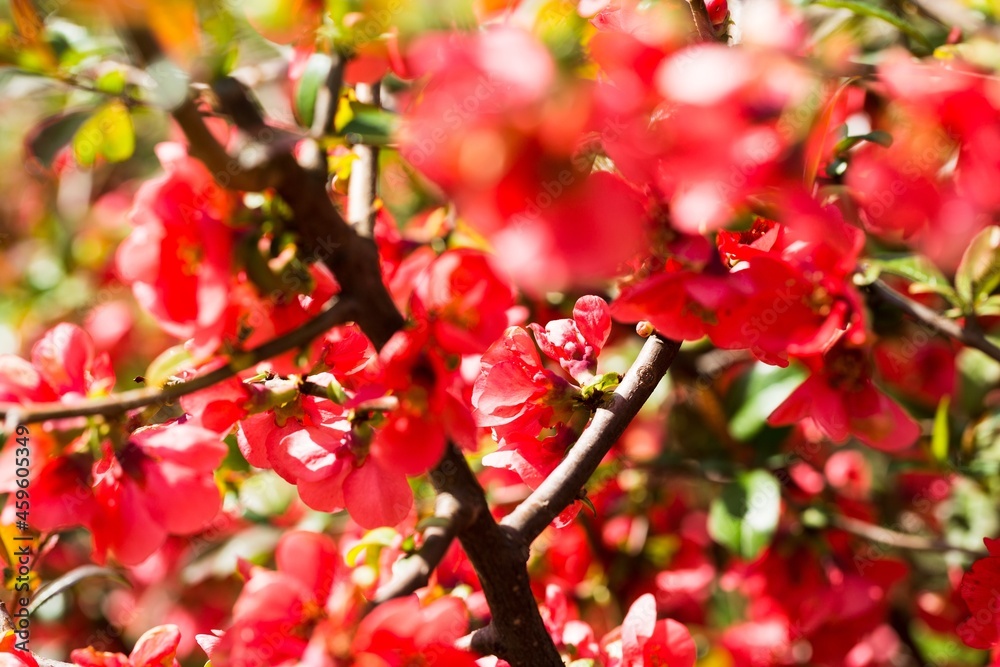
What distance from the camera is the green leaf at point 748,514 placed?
1.25 metres

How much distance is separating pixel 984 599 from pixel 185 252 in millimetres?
891

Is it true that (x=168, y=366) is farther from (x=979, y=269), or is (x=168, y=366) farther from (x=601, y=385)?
(x=979, y=269)

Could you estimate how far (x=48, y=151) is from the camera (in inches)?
27.9

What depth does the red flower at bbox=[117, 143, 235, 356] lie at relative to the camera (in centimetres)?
59

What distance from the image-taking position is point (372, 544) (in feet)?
3.10

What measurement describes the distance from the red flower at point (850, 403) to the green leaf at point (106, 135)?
71cm

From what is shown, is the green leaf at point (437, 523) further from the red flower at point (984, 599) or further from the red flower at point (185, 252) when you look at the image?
the red flower at point (984, 599)

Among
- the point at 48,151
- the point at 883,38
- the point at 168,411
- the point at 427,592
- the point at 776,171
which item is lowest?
the point at 427,592

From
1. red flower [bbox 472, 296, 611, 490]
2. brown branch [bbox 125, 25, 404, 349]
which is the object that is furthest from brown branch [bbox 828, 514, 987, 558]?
brown branch [bbox 125, 25, 404, 349]

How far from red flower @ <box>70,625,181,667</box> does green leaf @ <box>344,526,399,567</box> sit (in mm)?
194

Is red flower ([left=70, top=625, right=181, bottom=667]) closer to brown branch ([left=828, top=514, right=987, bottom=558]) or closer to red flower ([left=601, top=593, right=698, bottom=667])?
red flower ([left=601, top=593, right=698, bottom=667])

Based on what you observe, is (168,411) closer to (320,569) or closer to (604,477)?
(320,569)

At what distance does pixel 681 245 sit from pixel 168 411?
65cm

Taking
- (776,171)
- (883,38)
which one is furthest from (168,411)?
(883,38)
